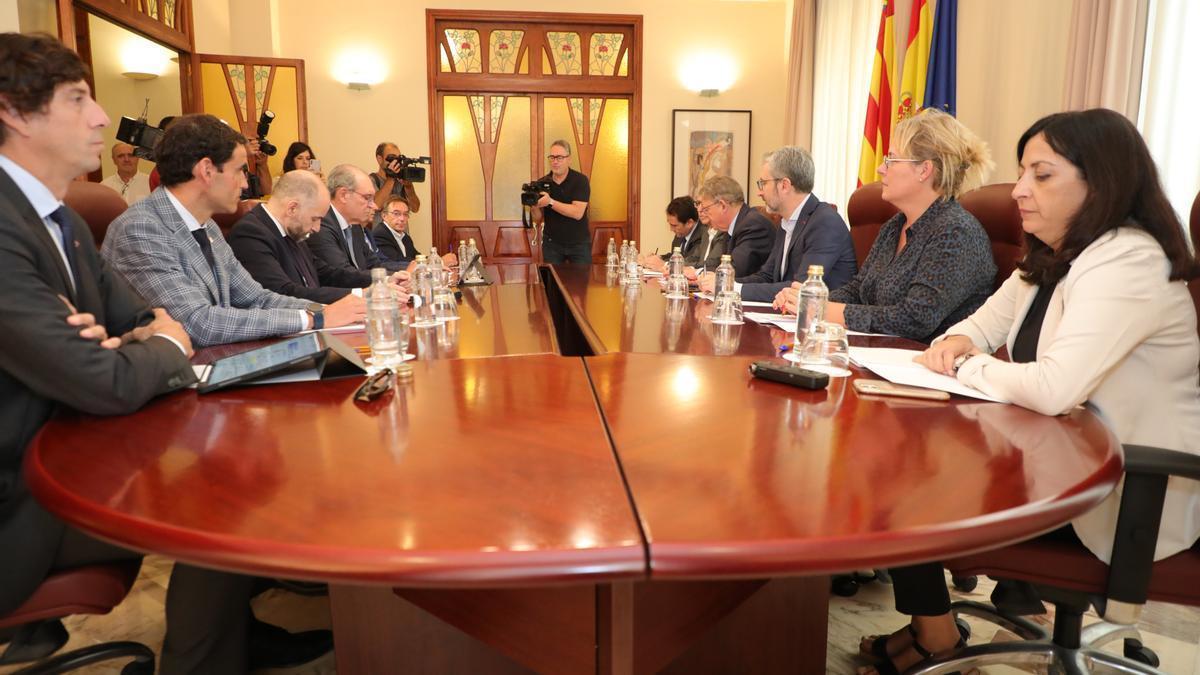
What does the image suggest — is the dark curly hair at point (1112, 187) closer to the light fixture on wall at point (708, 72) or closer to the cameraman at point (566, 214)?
the cameraman at point (566, 214)

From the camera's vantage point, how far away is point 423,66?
7.08 metres

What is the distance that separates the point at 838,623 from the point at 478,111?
20.9ft

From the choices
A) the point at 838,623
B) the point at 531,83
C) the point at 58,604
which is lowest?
the point at 838,623

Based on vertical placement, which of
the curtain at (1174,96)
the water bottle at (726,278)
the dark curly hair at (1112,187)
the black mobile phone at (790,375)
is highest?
the curtain at (1174,96)

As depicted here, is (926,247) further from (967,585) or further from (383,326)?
(383,326)

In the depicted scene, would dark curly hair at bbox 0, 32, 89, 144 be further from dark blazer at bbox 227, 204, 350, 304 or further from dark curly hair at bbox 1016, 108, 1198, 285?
dark curly hair at bbox 1016, 108, 1198, 285

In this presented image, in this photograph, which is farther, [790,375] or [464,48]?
[464,48]

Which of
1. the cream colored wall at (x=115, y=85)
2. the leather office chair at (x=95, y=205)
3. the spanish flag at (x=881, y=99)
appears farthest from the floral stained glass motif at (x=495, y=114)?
the leather office chair at (x=95, y=205)

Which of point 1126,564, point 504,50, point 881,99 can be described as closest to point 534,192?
point 881,99

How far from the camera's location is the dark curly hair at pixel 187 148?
6.84 ft

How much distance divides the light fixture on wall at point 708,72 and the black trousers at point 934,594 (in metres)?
6.65

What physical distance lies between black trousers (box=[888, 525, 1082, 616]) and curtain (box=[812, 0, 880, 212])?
499 centimetres

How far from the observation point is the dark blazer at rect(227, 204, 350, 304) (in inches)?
111

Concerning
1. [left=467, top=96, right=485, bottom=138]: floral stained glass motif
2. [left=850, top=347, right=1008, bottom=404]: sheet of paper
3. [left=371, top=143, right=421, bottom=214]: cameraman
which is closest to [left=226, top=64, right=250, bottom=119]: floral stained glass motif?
[left=371, top=143, right=421, bottom=214]: cameraman
